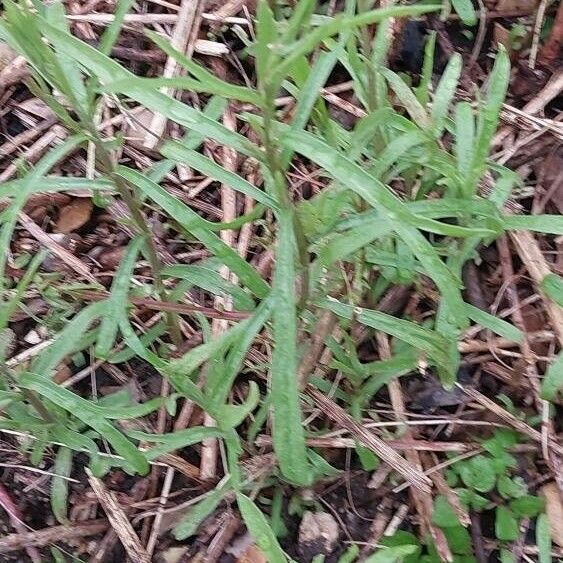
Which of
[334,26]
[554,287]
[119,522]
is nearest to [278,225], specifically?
[334,26]

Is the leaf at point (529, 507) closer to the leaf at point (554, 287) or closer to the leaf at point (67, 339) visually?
the leaf at point (554, 287)

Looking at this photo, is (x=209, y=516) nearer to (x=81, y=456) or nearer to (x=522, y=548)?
(x=81, y=456)

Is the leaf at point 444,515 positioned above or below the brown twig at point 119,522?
above

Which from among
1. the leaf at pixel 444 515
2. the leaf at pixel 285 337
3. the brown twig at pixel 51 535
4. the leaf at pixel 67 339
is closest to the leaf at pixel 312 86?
the leaf at pixel 285 337

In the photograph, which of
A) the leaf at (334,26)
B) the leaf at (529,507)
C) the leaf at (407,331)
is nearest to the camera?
the leaf at (334,26)

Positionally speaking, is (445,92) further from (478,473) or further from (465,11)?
(478,473)

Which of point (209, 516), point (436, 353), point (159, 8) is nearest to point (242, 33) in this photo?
point (159, 8)
